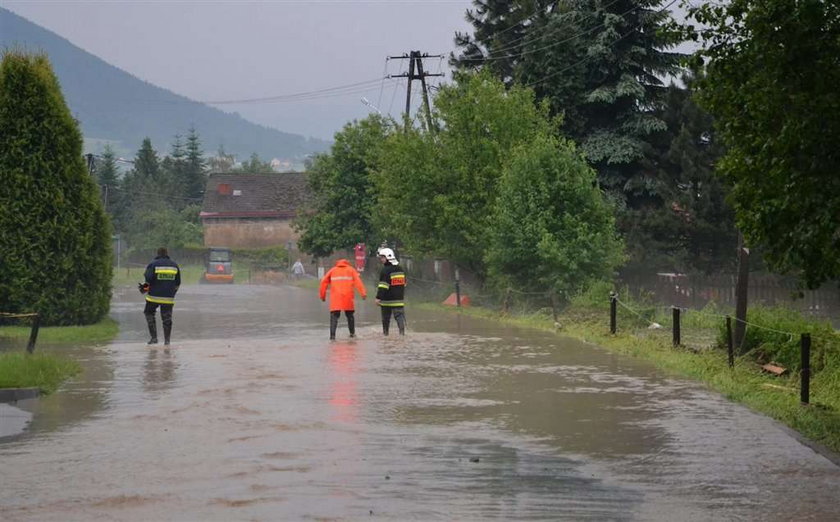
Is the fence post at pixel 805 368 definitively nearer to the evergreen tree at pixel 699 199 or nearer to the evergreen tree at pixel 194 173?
the evergreen tree at pixel 699 199

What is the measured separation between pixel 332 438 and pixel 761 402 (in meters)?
5.73

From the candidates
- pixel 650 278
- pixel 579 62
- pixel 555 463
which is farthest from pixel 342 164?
pixel 555 463

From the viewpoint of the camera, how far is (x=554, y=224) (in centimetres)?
3262

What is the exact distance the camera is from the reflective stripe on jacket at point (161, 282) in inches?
897

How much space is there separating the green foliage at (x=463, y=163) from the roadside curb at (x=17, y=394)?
913 inches

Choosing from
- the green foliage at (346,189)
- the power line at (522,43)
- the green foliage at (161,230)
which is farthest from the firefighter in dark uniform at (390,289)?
the green foliage at (161,230)

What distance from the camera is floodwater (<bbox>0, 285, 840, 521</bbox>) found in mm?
8766

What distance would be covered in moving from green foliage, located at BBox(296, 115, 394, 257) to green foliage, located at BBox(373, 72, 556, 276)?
14545 mm

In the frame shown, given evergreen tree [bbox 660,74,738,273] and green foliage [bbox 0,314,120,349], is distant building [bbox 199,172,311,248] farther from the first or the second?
green foliage [bbox 0,314,120,349]

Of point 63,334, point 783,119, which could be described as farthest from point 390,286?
point 783,119

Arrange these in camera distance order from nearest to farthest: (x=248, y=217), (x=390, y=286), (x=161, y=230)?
(x=390, y=286), (x=161, y=230), (x=248, y=217)

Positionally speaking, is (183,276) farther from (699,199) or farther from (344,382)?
(344,382)

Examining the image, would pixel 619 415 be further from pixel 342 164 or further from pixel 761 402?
pixel 342 164

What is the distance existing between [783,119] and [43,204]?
18.4 metres
